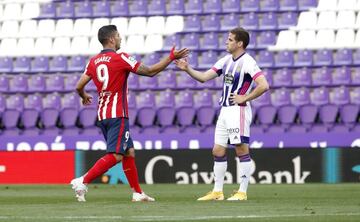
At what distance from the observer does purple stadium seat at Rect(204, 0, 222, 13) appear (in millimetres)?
26609

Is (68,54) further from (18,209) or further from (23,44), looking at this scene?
(18,209)

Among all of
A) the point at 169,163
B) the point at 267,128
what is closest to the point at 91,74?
the point at 169,163

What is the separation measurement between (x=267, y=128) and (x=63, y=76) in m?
6.01

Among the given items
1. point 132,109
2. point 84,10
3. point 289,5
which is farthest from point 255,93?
point 84,10

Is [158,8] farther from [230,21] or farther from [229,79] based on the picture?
[229,79]

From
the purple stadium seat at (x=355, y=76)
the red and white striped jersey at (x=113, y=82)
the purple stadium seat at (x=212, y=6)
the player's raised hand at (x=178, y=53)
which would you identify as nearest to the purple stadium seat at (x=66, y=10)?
the purple stadium seat at (x=212, y=6)

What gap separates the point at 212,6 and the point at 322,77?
4.27m

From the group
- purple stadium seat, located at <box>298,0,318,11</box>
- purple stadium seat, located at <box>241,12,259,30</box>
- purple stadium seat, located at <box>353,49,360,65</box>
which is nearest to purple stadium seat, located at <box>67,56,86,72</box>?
purple stadium seat, located at <box>241,12,259,30</box>

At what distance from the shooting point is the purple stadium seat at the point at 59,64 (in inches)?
1033

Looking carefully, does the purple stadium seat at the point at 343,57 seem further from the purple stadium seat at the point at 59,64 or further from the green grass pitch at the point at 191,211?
the green grass pitch at the point at 191,211

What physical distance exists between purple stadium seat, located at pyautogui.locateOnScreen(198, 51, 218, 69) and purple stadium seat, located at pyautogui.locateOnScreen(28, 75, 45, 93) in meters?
4.19

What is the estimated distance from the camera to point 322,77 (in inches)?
947

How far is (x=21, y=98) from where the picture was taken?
25141 mm

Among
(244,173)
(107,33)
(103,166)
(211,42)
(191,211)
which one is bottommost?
(191,211)
